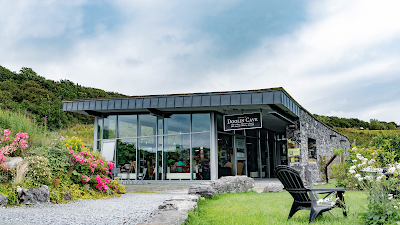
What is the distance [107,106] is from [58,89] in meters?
21.8

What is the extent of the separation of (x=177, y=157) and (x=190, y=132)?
112cm

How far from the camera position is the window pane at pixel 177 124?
1153 cm

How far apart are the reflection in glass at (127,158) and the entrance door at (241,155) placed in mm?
4453

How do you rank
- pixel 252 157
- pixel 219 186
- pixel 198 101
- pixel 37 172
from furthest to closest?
1. pixel 252 157
2. pixel 198 101
3. pixel 219 186
4. pixel 37 172

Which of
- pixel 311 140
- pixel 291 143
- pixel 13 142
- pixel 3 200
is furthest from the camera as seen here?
pixel 311 140

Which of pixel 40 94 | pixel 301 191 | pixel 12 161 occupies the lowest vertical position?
pixel 301 191

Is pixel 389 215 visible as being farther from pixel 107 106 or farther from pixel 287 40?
pixel 287 40

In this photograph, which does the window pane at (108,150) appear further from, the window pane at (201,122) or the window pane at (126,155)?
the window pane at (201,122)

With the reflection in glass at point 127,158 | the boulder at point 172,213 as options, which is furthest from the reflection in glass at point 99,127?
the boulder at point 172,213

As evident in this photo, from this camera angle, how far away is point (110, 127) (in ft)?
41.7

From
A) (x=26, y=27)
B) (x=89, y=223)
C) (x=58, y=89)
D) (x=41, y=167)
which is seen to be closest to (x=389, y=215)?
(x=89, y=223)

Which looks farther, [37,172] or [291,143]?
[291,143]

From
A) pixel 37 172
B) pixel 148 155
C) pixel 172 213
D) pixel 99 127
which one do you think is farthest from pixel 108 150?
pixel 172 213

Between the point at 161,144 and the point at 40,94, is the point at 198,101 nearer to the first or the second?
the point at 161,144
